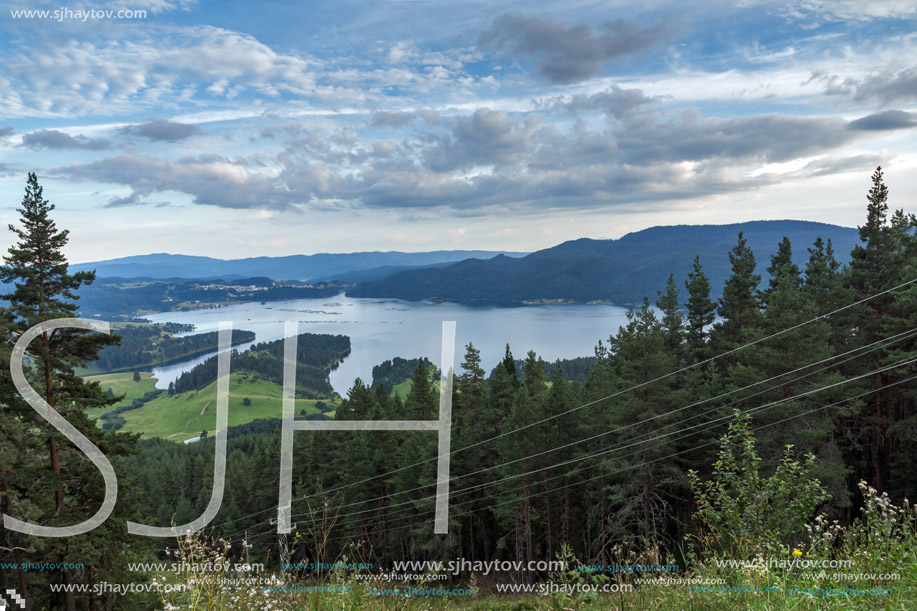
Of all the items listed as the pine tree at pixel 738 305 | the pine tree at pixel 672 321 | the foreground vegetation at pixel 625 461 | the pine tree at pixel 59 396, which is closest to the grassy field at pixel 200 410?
the foreground vegetation at pixel 625 461

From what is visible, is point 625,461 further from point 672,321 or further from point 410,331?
point 410,331

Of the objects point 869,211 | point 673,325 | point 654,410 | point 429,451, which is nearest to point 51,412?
point 429,451

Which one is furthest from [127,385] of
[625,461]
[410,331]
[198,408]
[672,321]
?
[625,461]

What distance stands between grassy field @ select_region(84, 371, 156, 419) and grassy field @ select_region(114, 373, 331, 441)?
6884mm

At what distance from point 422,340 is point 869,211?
96.6m

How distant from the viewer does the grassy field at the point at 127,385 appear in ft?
326

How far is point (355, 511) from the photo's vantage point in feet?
60.2

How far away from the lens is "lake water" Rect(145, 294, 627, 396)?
9131cm

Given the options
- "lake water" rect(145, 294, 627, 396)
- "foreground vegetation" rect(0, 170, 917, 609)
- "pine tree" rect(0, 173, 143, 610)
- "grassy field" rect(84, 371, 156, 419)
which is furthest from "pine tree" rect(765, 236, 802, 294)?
"grassy field" rect(84, 371, 156, 419)

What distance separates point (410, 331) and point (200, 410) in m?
54.8

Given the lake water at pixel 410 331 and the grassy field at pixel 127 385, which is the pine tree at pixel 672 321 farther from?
the grassy field at pixel 127 385

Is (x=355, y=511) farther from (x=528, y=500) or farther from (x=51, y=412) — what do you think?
(x=51, y=412)

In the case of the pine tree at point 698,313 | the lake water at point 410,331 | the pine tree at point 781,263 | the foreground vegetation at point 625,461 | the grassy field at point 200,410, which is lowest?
the grassy field at point 200,410

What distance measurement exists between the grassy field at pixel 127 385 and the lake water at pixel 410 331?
2965mm
